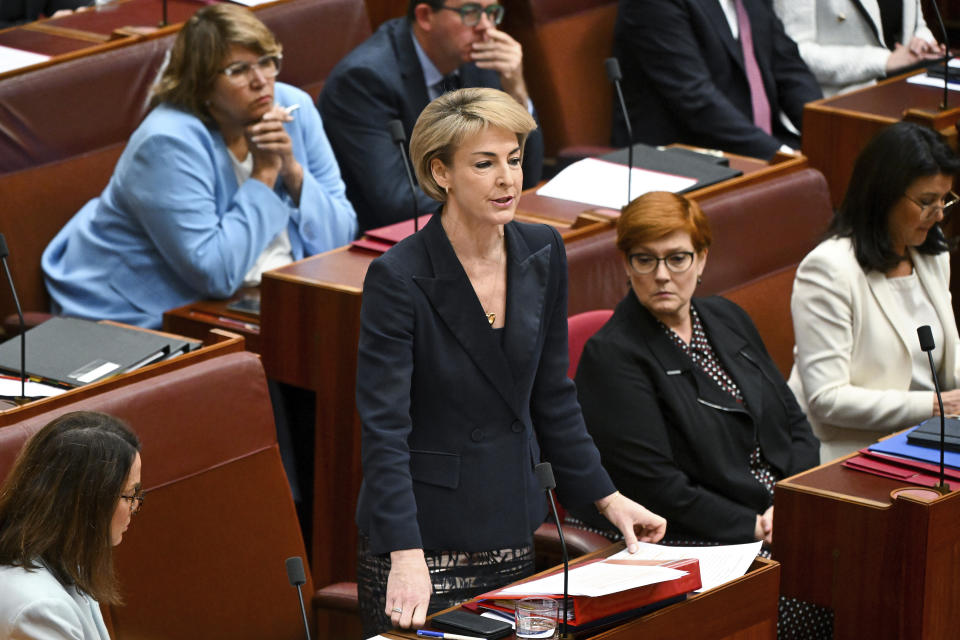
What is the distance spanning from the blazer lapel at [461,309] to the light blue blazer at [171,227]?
1.04m

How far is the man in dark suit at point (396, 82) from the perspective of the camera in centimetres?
290

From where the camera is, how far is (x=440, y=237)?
1588 millimetres

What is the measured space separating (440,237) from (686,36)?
2.00 m

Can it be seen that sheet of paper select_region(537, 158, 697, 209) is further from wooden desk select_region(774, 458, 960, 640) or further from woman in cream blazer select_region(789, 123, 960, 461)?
wooden desk select_region(774, 458, 960, 640)

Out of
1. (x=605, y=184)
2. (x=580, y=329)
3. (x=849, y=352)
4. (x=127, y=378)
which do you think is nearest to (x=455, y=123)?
(x=127, y=378)

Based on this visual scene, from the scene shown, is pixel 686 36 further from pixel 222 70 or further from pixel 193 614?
pixel 193 614

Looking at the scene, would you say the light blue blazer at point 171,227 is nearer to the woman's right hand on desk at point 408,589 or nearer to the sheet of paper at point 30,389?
the sheet of paper at point 30,389

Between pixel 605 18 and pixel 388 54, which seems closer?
pixel 388 54

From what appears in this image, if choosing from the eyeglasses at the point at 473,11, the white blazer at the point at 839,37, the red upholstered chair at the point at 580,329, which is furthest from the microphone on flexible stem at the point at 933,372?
the white blazer at the point at 839,37

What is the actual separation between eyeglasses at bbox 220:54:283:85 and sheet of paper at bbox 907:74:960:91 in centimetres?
157

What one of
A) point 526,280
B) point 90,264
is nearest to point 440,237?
point 526,280

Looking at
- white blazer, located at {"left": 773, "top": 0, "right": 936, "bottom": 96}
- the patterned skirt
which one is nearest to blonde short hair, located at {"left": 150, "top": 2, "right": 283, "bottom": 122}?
the patterned skirt

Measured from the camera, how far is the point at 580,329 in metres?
2.23

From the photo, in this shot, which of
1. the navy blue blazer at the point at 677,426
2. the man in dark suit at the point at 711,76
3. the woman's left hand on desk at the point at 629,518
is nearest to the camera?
the woman's left hand on desk at the point at 629,518
